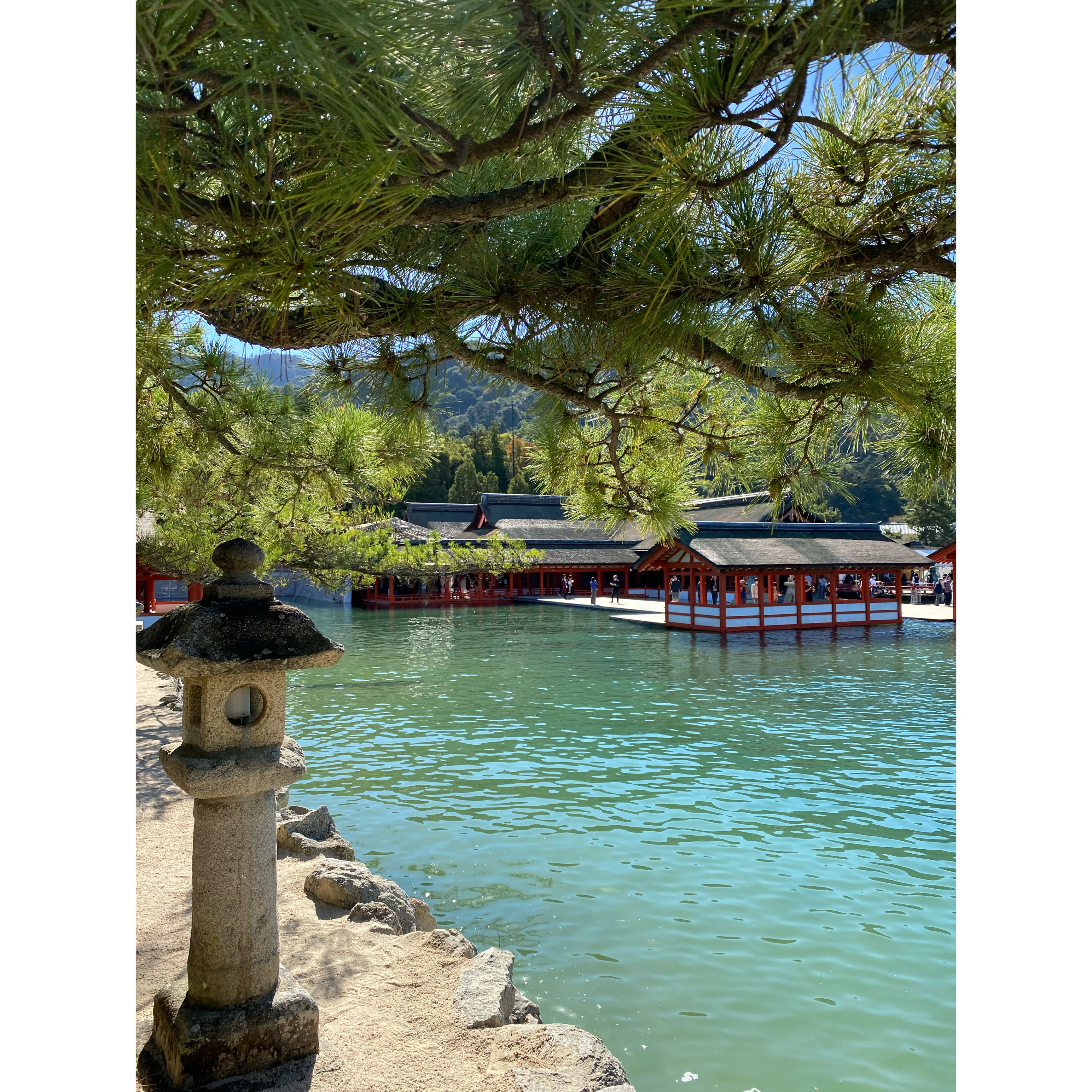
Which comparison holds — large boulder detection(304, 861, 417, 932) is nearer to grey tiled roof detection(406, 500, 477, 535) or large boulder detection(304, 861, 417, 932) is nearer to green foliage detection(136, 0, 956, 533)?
green foliage detection(136, 0, 956, 533)

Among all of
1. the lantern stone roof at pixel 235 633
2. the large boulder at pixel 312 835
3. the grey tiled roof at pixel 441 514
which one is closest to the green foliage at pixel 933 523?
the grey tiled roof at pixel 441 514

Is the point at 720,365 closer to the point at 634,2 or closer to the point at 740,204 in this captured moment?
the point at 740,204

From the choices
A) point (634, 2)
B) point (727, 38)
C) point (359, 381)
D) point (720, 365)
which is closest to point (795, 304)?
point (720, 365)

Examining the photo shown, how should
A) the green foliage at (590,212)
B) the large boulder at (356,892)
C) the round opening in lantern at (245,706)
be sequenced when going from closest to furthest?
the green foliage at (590,212), the round opening in lantern at (245,706), the large boulder at (356,892)

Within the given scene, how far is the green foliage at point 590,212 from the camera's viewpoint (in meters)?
0.96

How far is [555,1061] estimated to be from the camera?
233 cm

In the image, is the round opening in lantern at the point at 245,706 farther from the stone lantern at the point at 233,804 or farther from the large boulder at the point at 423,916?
the large boulder at the point at 423,916

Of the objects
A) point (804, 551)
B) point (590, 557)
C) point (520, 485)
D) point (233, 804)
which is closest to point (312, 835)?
point (233, 804)

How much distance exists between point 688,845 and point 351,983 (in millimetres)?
2639

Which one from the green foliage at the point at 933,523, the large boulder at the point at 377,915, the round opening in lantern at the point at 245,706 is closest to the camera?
the round opening in lantern at the point at 245,706

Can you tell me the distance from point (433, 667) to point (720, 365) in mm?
10425

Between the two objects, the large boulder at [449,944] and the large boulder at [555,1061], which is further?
the large boulder at [449,944]

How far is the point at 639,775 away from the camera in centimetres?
643

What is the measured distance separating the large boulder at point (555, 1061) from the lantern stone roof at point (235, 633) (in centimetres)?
128
